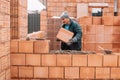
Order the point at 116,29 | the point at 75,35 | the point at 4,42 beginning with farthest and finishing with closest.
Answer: the point at 116,29
the point at 75,35
the point at 4,42

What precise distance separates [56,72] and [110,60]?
715 mm

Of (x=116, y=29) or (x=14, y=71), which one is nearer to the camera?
(x=14, y=71)

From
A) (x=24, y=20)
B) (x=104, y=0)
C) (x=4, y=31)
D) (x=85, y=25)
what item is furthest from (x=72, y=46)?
(x=104, y=0)

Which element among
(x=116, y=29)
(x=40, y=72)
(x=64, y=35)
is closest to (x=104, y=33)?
(x=116, y=29)

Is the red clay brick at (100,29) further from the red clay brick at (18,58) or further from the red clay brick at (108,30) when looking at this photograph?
the red clay brick at (18,58)

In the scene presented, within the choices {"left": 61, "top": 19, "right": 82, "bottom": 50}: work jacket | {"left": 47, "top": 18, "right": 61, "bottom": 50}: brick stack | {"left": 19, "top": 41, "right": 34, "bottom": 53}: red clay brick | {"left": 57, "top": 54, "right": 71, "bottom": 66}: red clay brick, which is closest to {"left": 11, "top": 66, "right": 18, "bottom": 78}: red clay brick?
{"left": 19, "top": 41, "right": 34, "bottom": 53}: red clay brick

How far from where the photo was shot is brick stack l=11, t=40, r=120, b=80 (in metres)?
3.52

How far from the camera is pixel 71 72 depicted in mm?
3525

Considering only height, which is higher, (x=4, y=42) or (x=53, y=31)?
(x=53, y=31)

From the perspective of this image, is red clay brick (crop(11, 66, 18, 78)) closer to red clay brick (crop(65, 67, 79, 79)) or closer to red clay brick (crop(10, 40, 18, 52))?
red clay brick (crop(10, 40, 18, 52))

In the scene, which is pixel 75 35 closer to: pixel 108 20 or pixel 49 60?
pixel 49 60

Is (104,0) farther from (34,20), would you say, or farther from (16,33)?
(16,33)

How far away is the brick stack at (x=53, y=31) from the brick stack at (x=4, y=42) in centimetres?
363

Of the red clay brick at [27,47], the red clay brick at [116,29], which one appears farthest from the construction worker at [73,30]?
the red clay brick at [116,29]
